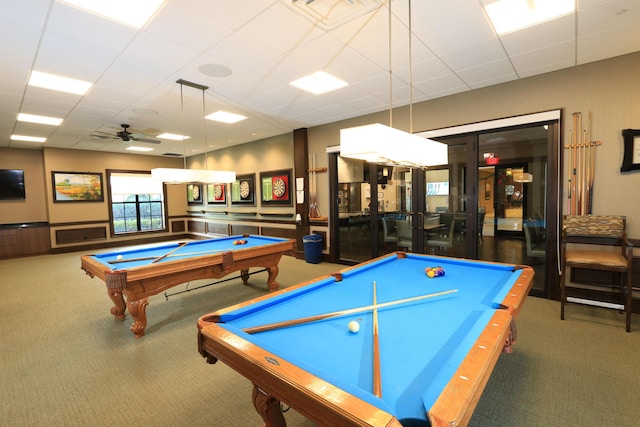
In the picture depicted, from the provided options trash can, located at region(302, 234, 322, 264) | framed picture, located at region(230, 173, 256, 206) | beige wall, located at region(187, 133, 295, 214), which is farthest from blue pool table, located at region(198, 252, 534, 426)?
framed picture, located at region(230, 173, 256, 206)

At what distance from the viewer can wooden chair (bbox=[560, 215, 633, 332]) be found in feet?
10.4

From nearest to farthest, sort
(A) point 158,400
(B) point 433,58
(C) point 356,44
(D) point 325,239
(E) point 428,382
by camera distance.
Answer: (E) point 428,382 < (A) point 158,400 < (C) point 356,44 < (B) point 433,58 < (D) point 325,239

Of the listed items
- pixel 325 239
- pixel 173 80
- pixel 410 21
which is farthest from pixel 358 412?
pixel 325 239

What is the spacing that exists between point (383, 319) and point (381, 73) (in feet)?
10.3

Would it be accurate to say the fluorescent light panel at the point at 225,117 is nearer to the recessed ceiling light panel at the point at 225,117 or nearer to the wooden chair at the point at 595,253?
the recessed ceiling light panel at the point at 225,117

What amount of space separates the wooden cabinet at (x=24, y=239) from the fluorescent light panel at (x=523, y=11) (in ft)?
33.9

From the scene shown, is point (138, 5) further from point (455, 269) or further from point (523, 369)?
point (523, 369)

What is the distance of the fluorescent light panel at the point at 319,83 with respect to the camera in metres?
3.79

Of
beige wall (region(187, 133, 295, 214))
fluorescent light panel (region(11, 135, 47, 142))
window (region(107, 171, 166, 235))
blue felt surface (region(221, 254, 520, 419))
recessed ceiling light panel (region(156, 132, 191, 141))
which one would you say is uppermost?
recessed ceiling light panel (region(156, 132, 191, 141))

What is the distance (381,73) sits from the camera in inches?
147

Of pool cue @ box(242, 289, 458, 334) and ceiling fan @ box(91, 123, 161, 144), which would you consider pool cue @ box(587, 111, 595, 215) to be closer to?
pool cue @ box(242, 289, 458, 334)

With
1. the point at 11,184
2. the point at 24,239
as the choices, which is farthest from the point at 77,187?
the point at 24,239

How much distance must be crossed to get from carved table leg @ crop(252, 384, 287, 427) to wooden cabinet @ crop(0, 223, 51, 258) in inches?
372

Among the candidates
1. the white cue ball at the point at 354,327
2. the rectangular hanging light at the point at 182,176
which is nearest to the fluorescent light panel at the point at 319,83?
the rectangular hanging light at the point at 182,176
